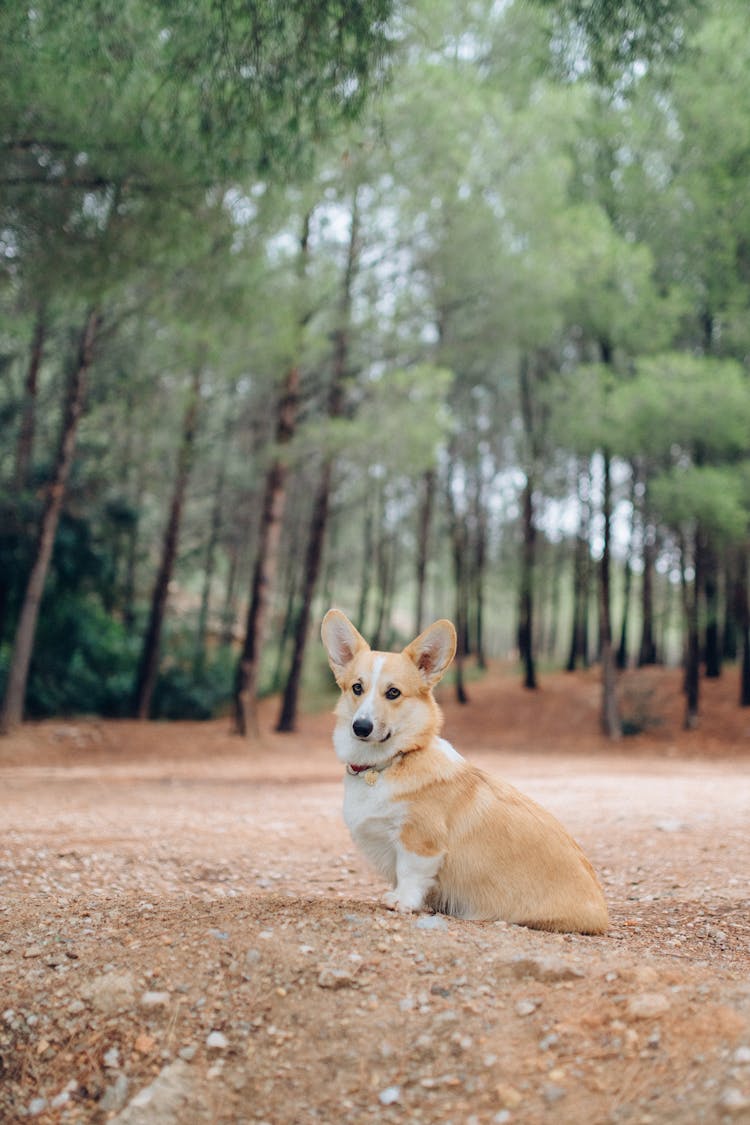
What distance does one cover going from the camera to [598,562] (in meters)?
19.1

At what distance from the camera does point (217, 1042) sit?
2.88 metres

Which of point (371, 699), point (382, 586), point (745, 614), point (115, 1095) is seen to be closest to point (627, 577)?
point (745, 614)

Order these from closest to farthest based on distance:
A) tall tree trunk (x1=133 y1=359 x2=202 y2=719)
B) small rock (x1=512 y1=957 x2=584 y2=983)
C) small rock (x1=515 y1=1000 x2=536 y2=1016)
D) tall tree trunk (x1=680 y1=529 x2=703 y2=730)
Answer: small rock (x1=515 y1=1000 x2=536 y2=1016), small rock (x1=512 y1=957 x2=584 y2=983), tall tree trunk (x1=680 y1=529 x2=703 y2=730), tall tree trunk (x1=133 y1=359 x2=202 y2=719)

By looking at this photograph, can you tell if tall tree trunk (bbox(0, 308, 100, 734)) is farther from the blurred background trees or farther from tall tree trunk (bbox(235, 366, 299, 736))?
tall tree trunk (bbox(235, 366, 299, 736))

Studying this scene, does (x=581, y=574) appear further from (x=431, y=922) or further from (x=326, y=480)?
(x=431, y=922)

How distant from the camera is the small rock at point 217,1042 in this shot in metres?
2.86

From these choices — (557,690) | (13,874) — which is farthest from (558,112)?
(13,874)

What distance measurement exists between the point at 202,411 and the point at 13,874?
54.0 feet

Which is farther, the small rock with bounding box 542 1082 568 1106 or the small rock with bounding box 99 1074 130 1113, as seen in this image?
the small rock with bounding box 99 1074 130 1113

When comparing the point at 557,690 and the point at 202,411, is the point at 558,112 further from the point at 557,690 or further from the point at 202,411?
the point at 557,690

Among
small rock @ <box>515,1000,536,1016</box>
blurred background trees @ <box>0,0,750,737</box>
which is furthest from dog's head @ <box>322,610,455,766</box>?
blurred background trees @ <box>0,0,750,737</box>

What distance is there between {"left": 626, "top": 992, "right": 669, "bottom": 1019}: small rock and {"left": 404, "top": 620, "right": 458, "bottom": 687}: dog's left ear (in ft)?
4.54

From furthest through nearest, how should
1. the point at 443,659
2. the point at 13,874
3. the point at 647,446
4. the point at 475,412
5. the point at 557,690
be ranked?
the point at 475,412 → the point at 557,690 → the point at 647,446 → the point at 13,874 → the point at 443,659

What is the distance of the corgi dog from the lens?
140 inches
